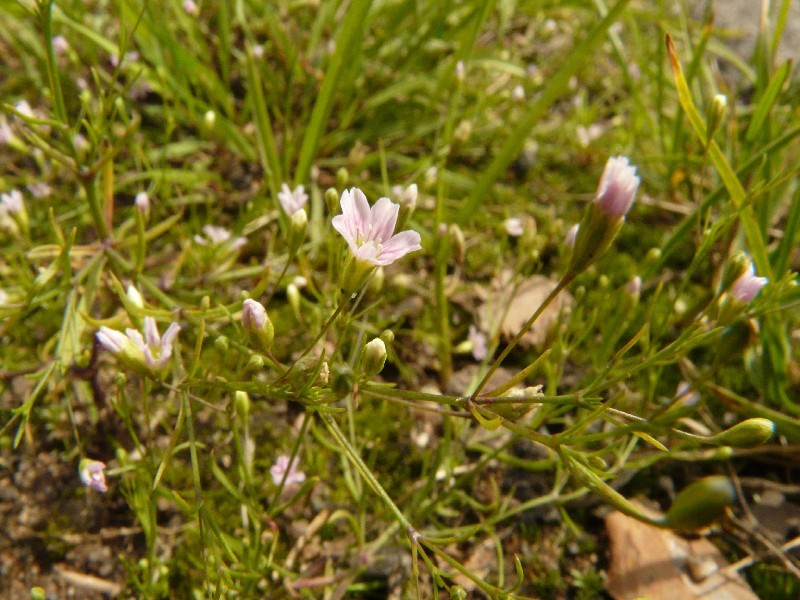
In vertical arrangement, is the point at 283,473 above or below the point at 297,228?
below

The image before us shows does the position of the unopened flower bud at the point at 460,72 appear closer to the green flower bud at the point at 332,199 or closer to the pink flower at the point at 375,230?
the green flower bud at the point at 332,199

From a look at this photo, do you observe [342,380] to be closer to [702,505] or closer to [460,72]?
[702,505]

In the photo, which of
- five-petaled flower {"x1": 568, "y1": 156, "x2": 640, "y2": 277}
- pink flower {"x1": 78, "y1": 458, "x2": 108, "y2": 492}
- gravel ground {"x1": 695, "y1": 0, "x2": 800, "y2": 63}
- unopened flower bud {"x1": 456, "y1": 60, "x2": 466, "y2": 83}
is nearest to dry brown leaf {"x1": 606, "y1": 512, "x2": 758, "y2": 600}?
five-petaled flower {"x1": 568, "y1": 156, "x2": 640, "y2": 277}

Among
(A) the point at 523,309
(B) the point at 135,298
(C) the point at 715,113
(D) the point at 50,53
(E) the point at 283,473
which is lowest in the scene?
(A) the point at 523,309

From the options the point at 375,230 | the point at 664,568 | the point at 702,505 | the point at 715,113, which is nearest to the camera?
the point at 702,505

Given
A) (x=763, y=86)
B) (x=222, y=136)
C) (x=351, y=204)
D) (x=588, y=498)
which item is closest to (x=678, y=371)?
(x=588, y=498)

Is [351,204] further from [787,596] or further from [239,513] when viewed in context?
[787,596]

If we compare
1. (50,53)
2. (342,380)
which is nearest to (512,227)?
(342,380)
